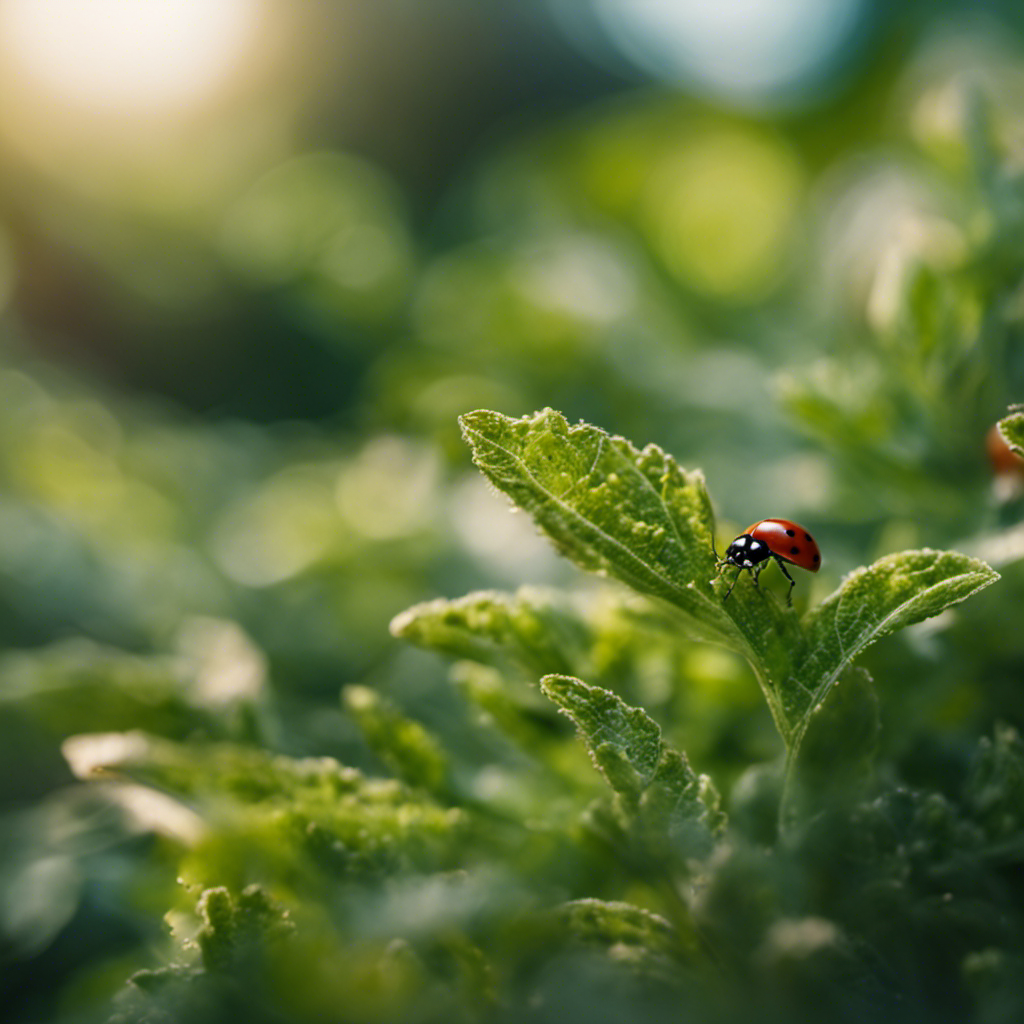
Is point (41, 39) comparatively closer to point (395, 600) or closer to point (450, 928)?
point (395, 600)

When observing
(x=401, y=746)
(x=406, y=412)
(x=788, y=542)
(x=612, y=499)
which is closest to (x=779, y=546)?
(x=788, y=542)

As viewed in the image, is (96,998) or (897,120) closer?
(96,998)

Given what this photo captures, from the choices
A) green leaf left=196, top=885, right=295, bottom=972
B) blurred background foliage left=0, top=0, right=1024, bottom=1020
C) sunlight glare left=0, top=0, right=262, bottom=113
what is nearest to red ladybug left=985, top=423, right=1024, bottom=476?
blurred background foliage left=0, top=0, right=1024, bottom=1020

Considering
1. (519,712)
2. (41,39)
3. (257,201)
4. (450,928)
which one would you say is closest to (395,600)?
(519,712)

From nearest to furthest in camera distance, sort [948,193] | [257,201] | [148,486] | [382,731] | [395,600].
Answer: [382,731]
[948,193]
[395,600]
[148,486]
[257,201]

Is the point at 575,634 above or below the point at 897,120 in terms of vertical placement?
below

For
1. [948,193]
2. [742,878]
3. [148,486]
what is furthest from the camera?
[148,486]

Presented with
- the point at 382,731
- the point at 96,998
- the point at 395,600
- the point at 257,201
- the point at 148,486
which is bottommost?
the point at 96,998

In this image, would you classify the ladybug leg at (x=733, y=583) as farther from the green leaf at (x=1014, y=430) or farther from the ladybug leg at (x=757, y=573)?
the green leaf at (x=1014, y=430)
